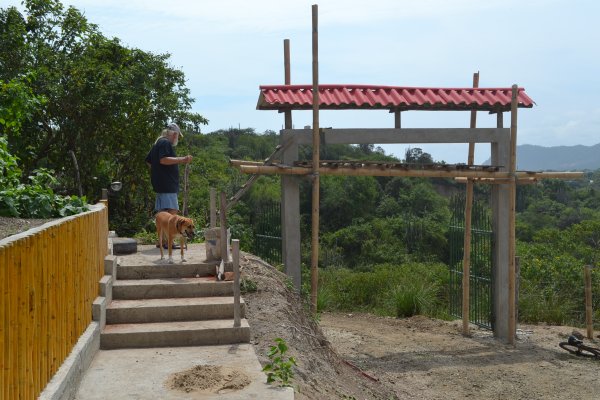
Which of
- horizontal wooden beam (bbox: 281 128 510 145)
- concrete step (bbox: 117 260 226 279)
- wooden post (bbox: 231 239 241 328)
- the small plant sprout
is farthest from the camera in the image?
horizontal wooden beam (bbox: 281 128 510 145)

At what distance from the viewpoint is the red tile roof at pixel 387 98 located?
1171cm

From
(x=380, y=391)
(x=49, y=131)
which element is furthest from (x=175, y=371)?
(x=49, y=131)

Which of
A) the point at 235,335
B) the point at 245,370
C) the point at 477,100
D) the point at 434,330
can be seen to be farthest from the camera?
the point at 434,330

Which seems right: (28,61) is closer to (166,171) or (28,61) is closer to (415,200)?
(166,171)

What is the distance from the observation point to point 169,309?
26.9 ft

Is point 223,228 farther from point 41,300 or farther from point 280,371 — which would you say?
point 41,300

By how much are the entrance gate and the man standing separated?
19.8 feet

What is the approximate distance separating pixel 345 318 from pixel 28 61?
851 centimetres

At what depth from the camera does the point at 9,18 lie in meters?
15.9

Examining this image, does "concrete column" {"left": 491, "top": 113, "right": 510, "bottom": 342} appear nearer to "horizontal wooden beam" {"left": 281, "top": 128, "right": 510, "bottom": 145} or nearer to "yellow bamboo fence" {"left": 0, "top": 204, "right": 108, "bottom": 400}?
"horizontal wooden beam" {"left": 281, "top": 128, "right": 510, "bottom": 145}

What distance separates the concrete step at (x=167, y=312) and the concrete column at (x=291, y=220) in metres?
3.48

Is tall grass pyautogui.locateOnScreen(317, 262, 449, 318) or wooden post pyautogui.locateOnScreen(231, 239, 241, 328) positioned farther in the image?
tall grass pyautogui.locateOnScreen(317, 262, 449, 318)

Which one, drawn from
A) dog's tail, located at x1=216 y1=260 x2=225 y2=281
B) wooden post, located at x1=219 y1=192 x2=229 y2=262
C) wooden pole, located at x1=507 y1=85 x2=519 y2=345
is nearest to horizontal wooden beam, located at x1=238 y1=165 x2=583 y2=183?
wooden pole, located at x1=507 y1=85 x2=519 y2=345

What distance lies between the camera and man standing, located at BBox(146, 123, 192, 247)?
9.66 meters
